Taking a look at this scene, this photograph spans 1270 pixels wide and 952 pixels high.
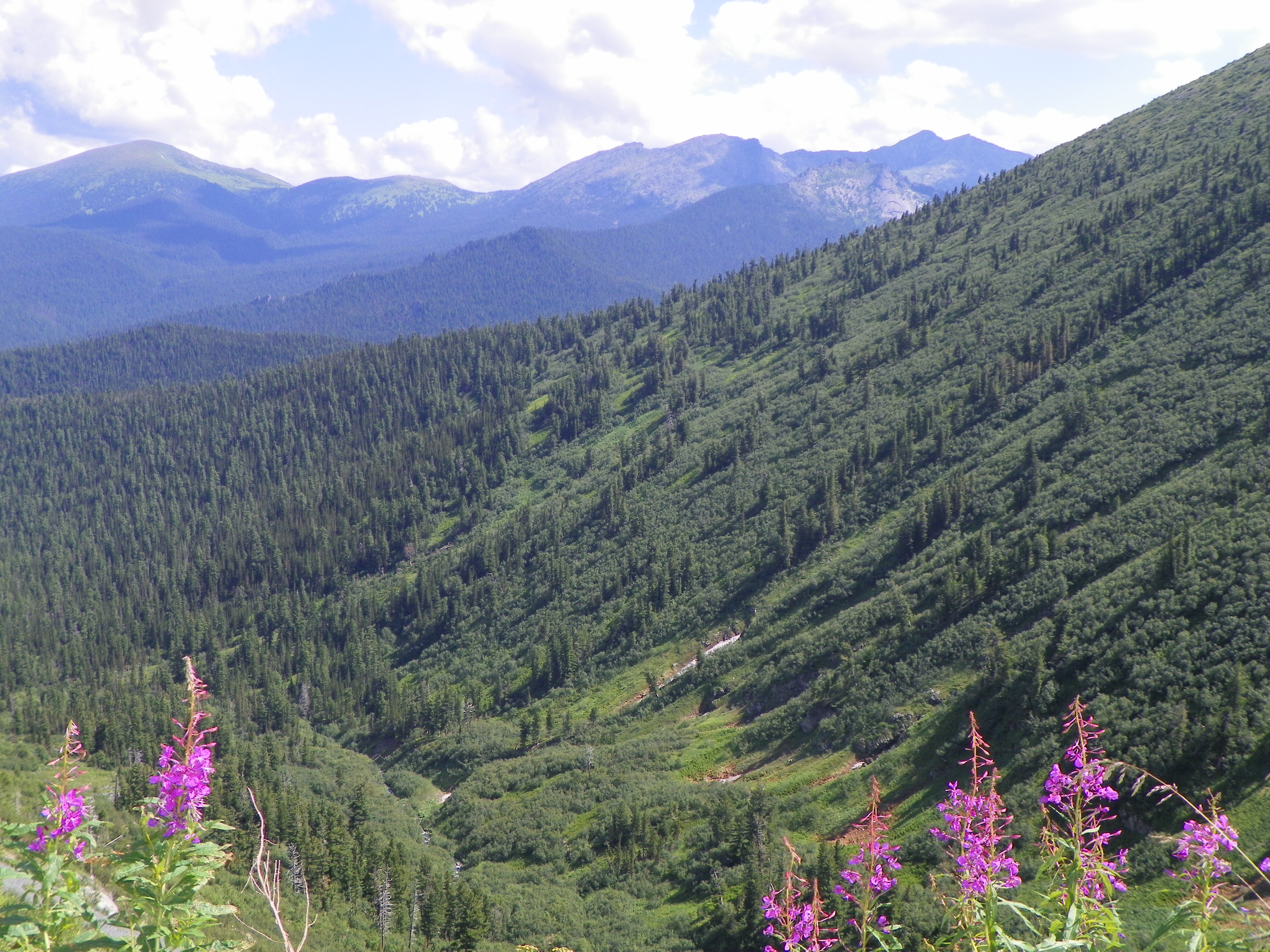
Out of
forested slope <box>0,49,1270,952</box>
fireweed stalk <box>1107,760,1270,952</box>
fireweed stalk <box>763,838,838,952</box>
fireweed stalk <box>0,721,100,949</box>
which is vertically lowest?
forested slope <box>0,49,1270,952</box>

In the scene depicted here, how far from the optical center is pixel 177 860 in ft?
25.2

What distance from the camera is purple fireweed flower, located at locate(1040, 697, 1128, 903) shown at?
7203 mm

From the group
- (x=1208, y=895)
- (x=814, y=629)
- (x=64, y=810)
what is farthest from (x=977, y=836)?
(x=814, y=629)

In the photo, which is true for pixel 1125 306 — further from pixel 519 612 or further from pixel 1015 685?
pixel 519 612

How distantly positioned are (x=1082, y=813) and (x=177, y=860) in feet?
29.6

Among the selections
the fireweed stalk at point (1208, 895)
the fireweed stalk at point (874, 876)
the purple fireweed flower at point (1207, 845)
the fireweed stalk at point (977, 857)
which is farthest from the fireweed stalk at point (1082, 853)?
the fireweed stalk at point (874, 876)

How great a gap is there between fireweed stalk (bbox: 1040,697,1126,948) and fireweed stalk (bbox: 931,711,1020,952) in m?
0.46

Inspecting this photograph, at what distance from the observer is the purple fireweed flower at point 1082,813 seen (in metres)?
7.20

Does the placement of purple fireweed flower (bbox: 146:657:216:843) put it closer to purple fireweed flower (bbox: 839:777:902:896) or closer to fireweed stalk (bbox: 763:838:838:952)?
fireweed stalk (bbox: 763:838:838:952)

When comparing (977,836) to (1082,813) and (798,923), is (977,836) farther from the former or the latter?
(798,923)

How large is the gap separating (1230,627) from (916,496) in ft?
227

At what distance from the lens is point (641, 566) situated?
148 m

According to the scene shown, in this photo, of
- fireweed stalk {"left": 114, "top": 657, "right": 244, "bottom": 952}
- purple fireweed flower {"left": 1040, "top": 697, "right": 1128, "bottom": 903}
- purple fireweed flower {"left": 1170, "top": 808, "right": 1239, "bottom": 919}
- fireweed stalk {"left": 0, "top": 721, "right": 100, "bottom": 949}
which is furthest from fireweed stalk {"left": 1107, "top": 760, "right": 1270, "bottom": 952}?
fireweed stalk {"left": 0, "top": 721, "right": 100, "bottom": 949}

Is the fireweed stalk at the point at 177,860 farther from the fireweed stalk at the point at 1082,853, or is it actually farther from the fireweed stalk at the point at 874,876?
the fireweed stalk at the point at 1082,853
